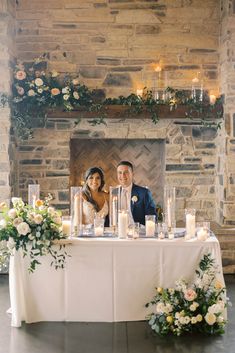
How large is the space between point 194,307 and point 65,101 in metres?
3.14

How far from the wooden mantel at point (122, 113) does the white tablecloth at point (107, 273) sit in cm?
235

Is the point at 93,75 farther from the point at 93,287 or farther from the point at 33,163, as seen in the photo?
the point at 93,287

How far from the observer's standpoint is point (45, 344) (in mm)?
3980

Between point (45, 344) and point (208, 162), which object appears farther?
point (208, 162)

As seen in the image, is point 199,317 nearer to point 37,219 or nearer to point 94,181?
point 37,219

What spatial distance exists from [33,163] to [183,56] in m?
2.32

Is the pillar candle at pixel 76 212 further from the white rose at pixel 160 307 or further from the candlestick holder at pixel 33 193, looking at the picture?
the white rose at pixel 160 307

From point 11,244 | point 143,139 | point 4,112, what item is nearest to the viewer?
point 11,244

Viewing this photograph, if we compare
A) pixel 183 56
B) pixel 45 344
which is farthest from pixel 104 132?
pixel 45 344

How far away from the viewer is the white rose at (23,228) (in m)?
4.14

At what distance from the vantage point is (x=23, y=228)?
13.6ft

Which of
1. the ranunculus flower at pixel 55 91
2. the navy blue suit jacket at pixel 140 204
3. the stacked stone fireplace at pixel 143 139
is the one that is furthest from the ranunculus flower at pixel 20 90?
the navy blue suit jacket at pixel 140 204

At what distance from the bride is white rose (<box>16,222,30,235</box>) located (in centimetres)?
117

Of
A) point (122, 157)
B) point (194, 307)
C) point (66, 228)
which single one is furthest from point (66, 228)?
point (122, 157)
